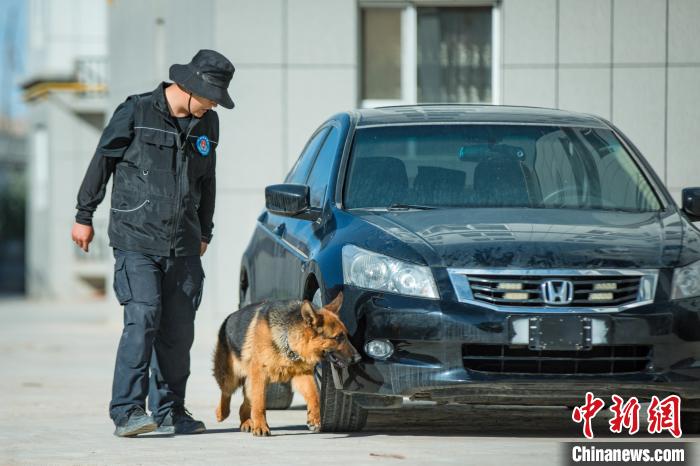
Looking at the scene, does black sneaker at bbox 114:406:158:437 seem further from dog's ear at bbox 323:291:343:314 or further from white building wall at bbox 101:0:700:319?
white building wall at bbox 101:0:700:319

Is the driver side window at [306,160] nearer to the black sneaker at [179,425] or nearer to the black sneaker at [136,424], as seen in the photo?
the black sneaker at [179,425]

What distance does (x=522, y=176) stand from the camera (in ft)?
26.6

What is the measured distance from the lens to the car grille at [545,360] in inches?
271

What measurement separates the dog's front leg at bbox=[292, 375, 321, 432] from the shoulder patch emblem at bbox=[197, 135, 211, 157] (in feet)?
4.37

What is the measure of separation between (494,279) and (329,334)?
0.83m

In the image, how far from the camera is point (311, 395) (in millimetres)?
7609

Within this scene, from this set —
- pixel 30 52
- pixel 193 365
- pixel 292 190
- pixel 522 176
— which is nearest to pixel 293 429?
pixel 292 190

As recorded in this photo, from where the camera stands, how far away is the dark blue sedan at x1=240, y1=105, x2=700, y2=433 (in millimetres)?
6871

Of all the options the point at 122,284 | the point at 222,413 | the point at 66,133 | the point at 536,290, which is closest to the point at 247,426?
the point at 222,413

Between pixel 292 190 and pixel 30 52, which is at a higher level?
pixel 30 52

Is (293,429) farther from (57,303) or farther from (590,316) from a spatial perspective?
(57,303)

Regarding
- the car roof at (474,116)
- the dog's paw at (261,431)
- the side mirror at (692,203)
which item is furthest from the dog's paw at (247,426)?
the side mirror at (692,203)

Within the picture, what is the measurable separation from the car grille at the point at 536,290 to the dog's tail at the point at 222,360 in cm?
177

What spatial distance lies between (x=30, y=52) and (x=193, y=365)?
72.4 feet
